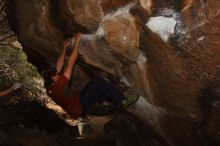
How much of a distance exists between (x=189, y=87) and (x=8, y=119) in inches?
193

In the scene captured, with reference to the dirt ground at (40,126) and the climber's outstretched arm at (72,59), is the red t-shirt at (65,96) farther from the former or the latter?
the dirt ground at (40,126)

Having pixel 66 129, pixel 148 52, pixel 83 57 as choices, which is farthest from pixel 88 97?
pixel 66 129

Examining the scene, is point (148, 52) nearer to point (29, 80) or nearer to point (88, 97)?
point (88, 97)

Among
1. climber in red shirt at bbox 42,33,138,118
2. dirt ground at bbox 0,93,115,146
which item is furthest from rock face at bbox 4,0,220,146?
dirt ground at bbox 0,93,115,146

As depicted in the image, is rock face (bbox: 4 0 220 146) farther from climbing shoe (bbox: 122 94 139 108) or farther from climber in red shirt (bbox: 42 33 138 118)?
climber in red shirt (bbox: 42 33 138 118)

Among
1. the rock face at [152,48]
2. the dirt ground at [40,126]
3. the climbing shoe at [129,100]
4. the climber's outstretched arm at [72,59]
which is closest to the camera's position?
the rock face at [152,48]

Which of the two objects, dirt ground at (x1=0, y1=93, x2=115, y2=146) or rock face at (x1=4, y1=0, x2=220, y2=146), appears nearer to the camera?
rock face at (x1=4, y1=0, x2=220, y2=146)

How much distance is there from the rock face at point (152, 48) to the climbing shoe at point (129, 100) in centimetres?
11

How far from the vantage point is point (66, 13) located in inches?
230

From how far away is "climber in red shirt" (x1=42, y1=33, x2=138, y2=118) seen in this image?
544 centimetres

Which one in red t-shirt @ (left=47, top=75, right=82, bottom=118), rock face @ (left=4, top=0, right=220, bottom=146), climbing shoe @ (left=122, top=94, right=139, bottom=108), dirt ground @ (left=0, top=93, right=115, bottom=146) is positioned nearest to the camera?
rock face @ (left=4, top=0, right=220, bottom=146)

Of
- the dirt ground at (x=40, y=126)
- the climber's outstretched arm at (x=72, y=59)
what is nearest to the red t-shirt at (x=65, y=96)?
the climber's outstretched arm at (x=72, y=59)

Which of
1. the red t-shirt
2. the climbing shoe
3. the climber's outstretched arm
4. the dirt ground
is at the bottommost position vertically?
the dirt ground

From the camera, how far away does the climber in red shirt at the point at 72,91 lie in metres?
5.44
